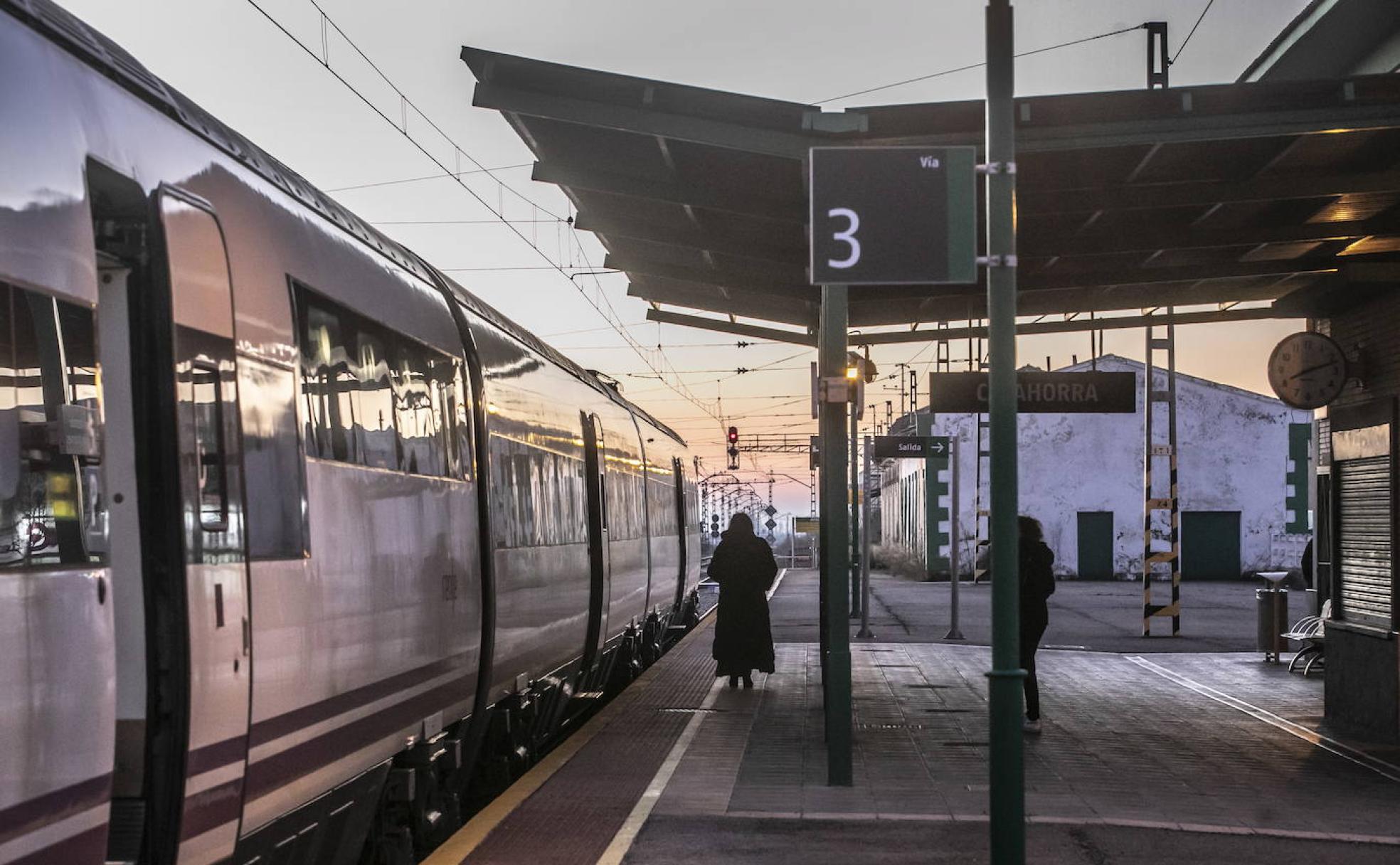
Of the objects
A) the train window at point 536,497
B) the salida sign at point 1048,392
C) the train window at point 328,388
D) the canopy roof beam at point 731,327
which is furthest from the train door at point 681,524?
the train window at point 328,388

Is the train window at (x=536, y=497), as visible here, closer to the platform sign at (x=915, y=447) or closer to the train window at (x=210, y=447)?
the train window at (x=210, y=447)

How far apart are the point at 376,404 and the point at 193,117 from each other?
6.09 feet

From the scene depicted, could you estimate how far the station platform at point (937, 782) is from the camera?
8.37m

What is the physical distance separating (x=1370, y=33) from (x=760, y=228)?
5.39 metres

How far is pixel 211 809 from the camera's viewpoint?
480 centimetres

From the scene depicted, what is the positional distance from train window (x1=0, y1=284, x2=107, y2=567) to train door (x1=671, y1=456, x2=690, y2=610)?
2141 cm

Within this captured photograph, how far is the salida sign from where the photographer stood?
14.3 metres

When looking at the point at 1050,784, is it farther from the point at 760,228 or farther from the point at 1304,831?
the point at 760,228

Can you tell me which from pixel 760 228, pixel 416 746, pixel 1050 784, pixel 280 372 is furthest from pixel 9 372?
pixel 760 228

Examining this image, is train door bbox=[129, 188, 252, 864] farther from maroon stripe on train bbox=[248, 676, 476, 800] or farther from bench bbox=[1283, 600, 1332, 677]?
bench bbox=[1283, 600, 1332, 677]

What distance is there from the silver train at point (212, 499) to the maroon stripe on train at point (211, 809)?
0.01 metres

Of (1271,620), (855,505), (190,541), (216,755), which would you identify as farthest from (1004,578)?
(855,505)

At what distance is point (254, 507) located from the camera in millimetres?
5305

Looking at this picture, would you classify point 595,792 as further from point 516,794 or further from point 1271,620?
point 1271,620
